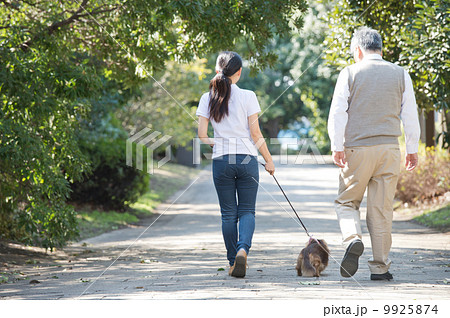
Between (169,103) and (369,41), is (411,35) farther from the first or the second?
(169,103)

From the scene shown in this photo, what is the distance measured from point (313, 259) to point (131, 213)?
1005cm

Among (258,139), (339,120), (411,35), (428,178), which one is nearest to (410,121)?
(339,120)

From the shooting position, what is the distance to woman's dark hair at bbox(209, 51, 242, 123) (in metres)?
5.66

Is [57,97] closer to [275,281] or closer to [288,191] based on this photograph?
[275,281]

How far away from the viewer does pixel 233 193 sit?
5.79 meters

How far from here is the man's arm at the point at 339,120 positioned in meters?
5.16

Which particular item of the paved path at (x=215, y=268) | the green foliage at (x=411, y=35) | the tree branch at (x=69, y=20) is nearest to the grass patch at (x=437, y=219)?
the paved path at (x=215, y=268)

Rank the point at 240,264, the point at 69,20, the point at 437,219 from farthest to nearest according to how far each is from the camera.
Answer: the point at 437,219 → the point at 69,20 → the point at 240,264

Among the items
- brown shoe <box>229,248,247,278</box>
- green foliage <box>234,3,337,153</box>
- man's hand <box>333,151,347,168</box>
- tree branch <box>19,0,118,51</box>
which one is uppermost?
green foliage <box>234,3,337,153</box>

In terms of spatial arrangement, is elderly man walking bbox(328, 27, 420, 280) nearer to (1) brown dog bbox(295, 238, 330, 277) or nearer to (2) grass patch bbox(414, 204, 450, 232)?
(1) brown dog bbox(295, 238, 330, 277)

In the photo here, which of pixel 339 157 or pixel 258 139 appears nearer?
pixel 339 157

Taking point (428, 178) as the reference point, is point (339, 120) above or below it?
above

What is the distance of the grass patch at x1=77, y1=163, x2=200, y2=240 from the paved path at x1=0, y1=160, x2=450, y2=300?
525 mm

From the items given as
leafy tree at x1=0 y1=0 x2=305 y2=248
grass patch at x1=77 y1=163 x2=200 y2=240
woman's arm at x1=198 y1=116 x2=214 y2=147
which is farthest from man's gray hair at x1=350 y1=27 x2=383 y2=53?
grass patch at x1=77 y1=163 x2=200 y2=240
